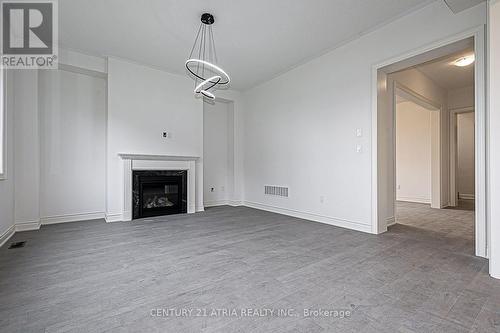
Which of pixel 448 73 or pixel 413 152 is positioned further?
pixel 413 152

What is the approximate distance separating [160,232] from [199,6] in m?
3.16

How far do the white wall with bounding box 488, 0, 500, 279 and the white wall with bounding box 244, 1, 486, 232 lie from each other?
673 millimetres

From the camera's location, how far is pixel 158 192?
4.94 meters

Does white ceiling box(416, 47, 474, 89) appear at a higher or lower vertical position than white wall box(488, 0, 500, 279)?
higher

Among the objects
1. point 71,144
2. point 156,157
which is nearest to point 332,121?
point 156,157

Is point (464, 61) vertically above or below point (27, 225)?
above

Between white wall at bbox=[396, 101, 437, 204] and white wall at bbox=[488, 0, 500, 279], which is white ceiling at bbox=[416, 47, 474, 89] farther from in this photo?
white wall at bbox=[488, 0, 500, 279]

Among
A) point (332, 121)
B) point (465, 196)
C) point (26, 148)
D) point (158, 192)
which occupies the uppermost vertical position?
point (332, 121)

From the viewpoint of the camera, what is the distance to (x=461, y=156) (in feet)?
27.1

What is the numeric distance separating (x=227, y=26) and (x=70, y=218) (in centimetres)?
432

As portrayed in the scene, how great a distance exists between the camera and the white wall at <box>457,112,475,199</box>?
26.2ft

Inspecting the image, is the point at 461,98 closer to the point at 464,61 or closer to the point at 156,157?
the point at 464,61

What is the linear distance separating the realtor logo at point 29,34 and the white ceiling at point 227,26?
6.3 inches

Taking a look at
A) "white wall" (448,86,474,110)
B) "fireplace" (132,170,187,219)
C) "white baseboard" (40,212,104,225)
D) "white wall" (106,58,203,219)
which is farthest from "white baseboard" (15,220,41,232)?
"white wall" (448,86,474,110)
